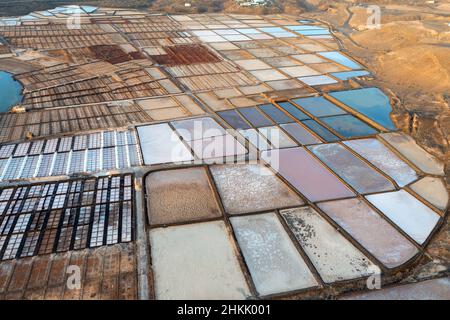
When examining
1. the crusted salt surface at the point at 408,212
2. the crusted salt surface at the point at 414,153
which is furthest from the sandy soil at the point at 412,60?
the crusted salt surface at the point at 408,212

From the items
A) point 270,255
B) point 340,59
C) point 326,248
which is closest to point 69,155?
point 270,255

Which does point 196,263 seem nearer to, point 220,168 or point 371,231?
point 220,168

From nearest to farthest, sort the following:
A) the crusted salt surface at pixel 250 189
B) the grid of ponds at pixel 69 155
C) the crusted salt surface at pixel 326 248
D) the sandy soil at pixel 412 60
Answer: the crusted salt surface at pixel 326 248, the crusted salt surface at pixel 250 189, the grid of ponds at pixel 69 155, the sandy soil at pixel 412 60

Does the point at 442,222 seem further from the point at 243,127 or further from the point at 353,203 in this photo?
the point at 243,127

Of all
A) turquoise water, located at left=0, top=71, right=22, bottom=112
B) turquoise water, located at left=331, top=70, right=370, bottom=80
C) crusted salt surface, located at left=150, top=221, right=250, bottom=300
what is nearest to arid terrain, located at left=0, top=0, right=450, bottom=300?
crusted salt surface, located at left=150, top=221, right=250, bottom=300

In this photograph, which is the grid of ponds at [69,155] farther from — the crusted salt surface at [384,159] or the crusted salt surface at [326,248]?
the crusted salt surface at [384,159]

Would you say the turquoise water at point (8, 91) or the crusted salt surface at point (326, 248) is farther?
the turquoise water at point (8, 91)

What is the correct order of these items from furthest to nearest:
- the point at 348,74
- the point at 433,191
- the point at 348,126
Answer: the point at 348,74 → the point at 348,126 → the point at 433,191
